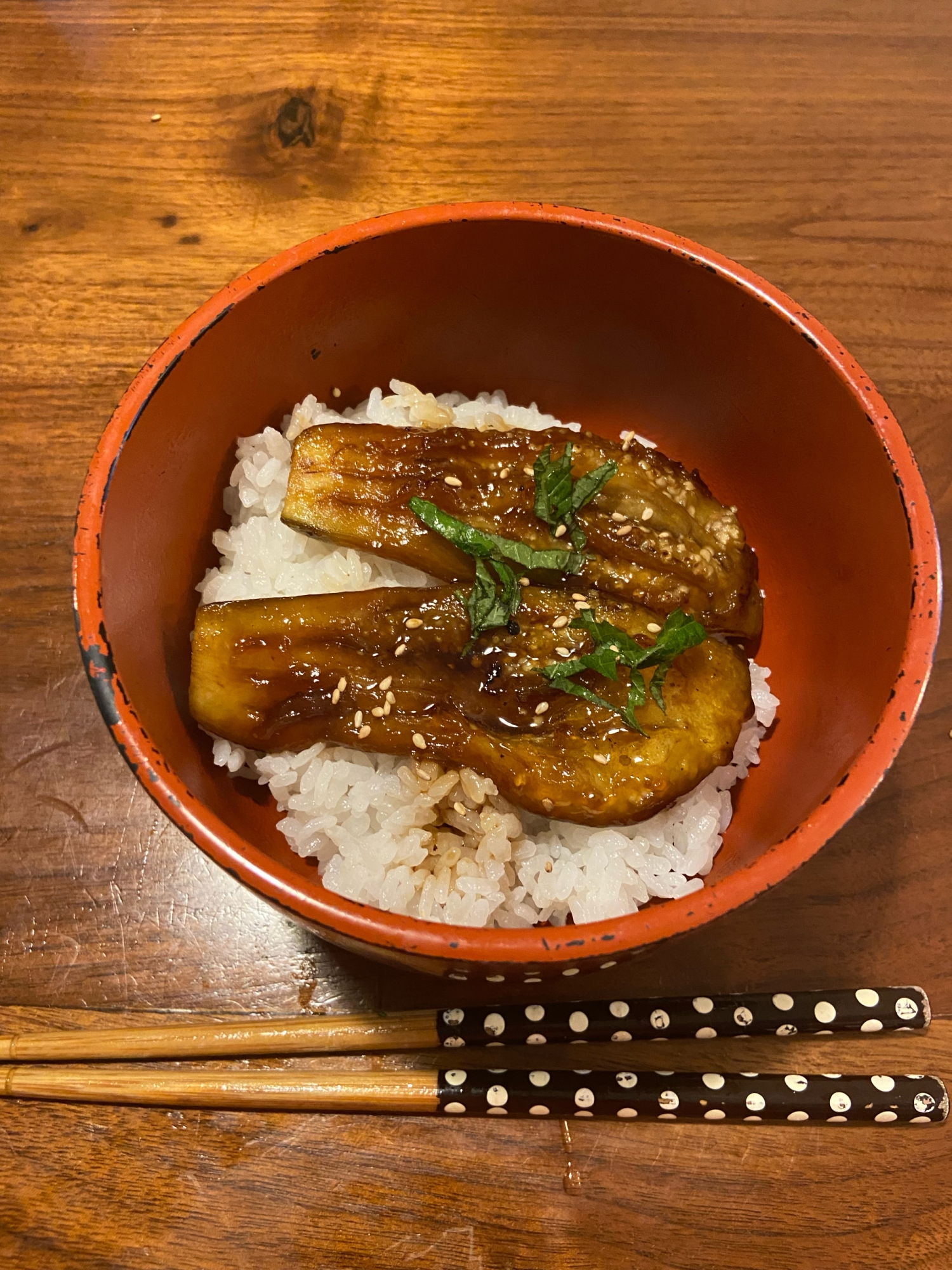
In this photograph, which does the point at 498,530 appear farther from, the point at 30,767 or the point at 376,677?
the point at 30,767

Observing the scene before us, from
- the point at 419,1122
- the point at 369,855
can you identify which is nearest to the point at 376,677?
the point at 369,855

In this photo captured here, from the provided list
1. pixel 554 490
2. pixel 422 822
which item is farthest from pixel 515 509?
pixel 422 822

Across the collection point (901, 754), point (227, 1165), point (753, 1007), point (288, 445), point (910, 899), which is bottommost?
point (227, 1165)

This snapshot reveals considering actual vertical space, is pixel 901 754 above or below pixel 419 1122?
above

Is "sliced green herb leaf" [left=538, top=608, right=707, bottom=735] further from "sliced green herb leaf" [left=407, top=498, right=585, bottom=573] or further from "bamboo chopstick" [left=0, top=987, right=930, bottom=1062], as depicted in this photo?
"bamboo chopstick" [left=0, top=987, right=930, bottom=1062]

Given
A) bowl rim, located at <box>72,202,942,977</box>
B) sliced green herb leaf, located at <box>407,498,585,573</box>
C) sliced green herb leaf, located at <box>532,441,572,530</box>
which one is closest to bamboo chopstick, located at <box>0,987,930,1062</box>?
bowl rim, located at <box>72,202,942,977</box>
